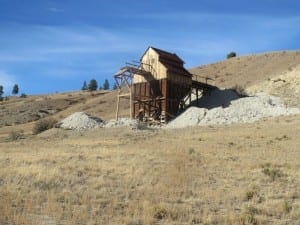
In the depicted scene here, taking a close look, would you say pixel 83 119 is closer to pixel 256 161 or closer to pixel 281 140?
pixel 281 140

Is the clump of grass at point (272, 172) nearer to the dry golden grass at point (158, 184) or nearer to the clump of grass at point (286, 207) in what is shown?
the dry golden grass at point (158, 184)

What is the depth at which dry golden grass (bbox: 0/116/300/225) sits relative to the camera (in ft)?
48.7

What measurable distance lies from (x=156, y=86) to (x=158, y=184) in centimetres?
3897

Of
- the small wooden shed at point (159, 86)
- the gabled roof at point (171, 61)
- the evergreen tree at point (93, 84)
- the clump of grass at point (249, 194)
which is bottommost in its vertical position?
the clump of grass at point (249, 194)

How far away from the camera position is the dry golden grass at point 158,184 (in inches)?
585

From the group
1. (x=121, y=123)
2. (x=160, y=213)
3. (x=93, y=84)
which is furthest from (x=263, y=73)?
(x=93, y=84)

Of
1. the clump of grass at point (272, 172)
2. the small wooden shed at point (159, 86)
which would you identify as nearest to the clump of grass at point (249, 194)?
the clump of grass at point (272, 172)

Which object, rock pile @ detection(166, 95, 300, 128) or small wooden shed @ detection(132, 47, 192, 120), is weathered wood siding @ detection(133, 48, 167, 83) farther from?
rock pile @ detection(166, 95, 300, 128)

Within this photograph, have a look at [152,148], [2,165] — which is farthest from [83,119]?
[2,165]

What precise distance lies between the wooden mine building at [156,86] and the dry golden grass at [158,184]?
2255cm

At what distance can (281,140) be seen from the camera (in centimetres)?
3503

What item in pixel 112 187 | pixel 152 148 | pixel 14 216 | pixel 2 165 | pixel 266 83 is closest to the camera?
pixel 14 216

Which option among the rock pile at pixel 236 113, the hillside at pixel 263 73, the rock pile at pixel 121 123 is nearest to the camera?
the rock pile at pixel 121 123

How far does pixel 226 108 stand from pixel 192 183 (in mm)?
35443
